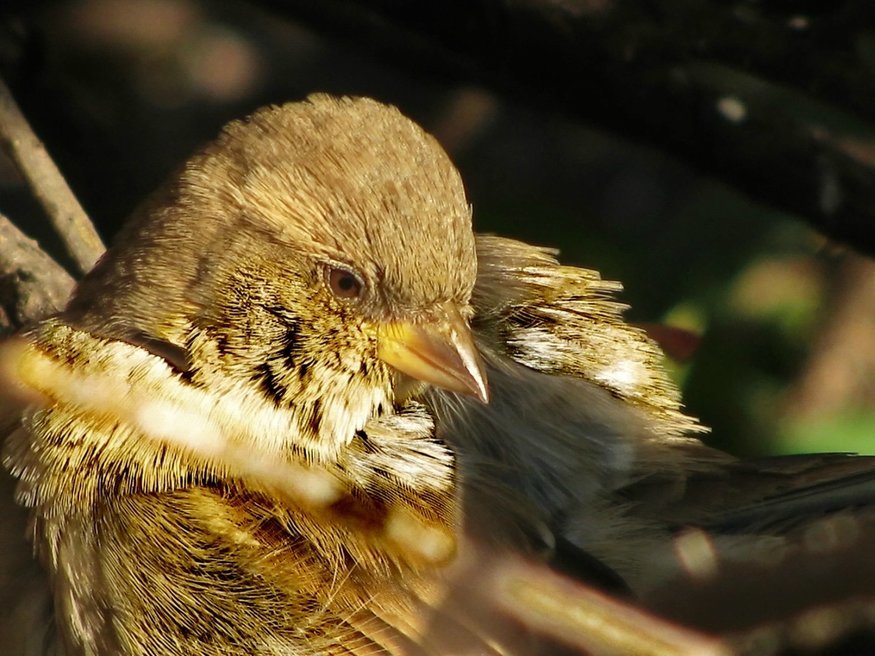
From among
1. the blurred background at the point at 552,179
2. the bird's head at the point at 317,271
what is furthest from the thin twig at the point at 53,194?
the bird's head at the point at 317,271

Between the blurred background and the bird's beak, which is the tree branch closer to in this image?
the blurred background

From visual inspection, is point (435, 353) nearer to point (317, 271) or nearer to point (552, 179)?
point (317, 271)

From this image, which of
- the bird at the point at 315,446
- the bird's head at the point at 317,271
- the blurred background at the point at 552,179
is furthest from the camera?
the blurred background at the point at 552,179

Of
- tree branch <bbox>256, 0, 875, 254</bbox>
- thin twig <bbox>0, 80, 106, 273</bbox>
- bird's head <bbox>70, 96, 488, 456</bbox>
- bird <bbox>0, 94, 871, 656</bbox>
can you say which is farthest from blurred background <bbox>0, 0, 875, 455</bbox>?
bird's head <bbox>70, 96, 488, 456</bbox>

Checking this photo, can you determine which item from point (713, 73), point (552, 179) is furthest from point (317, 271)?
point (552, 179)

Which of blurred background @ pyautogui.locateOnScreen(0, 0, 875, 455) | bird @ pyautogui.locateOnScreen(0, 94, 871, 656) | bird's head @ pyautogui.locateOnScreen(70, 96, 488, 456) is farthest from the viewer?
blurred background @ pyautogui.locateOnScreen(0, 0, 875, 455)

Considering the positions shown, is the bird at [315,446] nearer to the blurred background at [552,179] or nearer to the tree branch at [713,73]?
the blurred background at [552,179]

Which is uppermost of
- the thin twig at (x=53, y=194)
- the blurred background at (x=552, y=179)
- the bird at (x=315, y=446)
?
the blurred background at (x=552, y=179)
